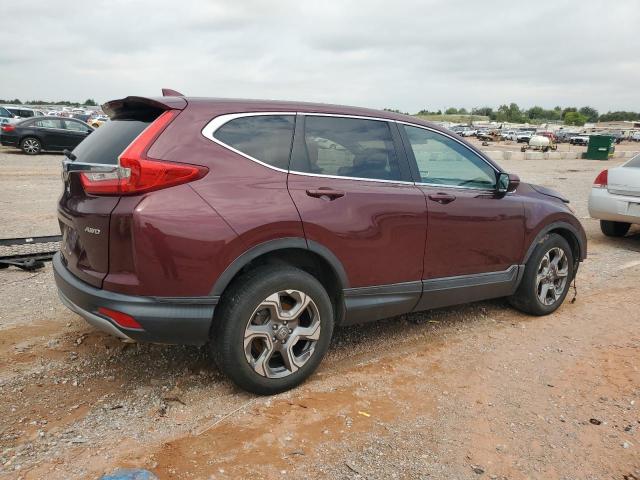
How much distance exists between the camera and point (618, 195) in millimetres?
7730

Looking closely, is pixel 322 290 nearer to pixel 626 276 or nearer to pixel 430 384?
pixel 430 384

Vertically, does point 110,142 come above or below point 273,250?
above

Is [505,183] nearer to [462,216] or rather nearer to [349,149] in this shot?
[462,216]

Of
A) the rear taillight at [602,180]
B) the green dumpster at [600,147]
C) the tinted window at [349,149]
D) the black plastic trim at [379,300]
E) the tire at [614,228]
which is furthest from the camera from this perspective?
the green dumpster at [600,147]

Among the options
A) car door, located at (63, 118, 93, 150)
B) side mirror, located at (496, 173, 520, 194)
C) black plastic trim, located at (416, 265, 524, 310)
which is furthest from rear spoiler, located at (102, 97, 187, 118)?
car door, located at (63, 118, 93, 150)

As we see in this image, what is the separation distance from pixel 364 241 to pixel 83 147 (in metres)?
1.90

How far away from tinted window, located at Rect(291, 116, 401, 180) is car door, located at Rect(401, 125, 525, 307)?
228mm

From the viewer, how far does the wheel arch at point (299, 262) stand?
2926 millimetres

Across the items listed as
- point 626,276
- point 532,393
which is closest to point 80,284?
point 532,393

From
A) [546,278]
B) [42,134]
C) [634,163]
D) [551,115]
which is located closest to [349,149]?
[546,278]

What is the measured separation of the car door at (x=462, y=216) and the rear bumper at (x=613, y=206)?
412 centimetres

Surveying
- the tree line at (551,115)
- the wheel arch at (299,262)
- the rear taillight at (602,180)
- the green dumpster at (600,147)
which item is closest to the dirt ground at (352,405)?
the wheel arch at (299,262)

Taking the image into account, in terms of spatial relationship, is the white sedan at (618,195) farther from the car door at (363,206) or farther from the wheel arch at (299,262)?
the wheel arch at (299,262)

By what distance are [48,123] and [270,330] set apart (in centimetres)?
1890
